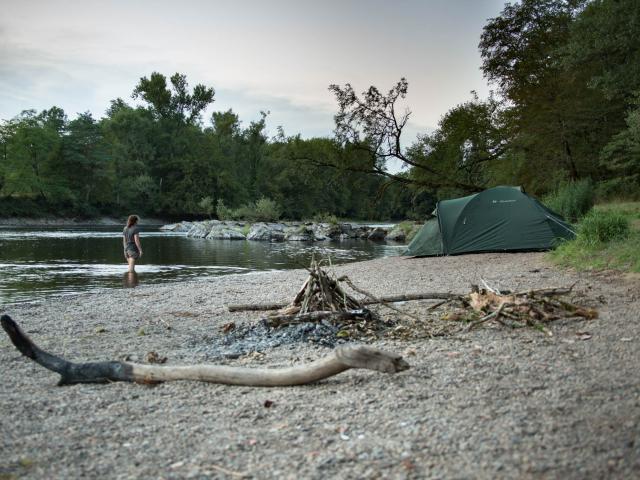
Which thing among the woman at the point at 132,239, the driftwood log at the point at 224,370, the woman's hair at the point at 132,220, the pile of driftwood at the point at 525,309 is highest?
the woman's hair at the point at 132,220

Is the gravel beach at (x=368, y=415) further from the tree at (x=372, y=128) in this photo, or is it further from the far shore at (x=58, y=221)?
the far shore at (x=58, y=221)

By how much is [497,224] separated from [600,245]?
184 inches

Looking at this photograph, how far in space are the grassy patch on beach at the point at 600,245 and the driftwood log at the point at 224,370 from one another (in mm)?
8553

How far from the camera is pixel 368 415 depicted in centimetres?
411

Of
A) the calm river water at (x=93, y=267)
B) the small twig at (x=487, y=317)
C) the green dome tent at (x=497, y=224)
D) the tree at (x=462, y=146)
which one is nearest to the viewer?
the small twig at (x=487, y=317)

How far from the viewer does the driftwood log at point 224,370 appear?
4797 millimetres

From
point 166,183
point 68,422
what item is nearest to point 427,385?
point 68,422

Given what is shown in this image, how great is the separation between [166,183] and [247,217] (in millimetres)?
29033

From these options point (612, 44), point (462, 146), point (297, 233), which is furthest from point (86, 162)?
point (612, 44)

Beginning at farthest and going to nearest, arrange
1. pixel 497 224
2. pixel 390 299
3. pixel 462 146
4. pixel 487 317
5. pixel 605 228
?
pixel 462 146 < pixel 497 224 < pixel 605 228 < pixel 390 299 < pixel 487 317

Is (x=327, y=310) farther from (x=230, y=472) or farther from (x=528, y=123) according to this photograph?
(x=528, y=123)

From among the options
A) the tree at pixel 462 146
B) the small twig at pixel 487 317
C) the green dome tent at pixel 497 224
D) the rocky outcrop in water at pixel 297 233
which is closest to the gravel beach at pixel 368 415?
the small twig at pixel 487 317

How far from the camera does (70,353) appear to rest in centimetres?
678

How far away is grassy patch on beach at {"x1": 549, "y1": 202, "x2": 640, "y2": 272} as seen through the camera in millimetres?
11484
